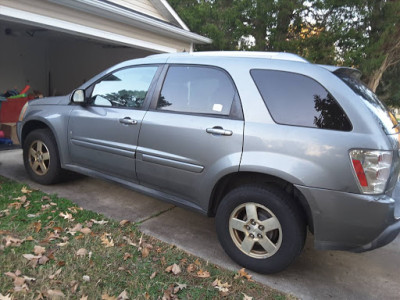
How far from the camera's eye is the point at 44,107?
438 centimetres

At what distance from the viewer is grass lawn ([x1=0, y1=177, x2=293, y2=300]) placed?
2.40 meters

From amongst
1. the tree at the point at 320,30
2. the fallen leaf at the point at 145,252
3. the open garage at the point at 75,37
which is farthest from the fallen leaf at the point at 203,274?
the tree at the point at 320,30

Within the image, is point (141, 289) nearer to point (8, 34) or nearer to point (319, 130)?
point (319, 130)

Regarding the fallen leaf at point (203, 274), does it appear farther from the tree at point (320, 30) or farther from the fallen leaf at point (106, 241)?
the tree at point (320, 30)

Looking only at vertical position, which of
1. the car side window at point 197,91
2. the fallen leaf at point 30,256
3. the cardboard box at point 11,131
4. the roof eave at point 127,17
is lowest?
the fallen leaf at point 30,256

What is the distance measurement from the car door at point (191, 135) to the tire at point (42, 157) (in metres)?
1.53

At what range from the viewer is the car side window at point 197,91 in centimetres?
292

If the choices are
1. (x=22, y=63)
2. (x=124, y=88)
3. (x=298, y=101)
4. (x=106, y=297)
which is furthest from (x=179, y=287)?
(x=22, y=63)

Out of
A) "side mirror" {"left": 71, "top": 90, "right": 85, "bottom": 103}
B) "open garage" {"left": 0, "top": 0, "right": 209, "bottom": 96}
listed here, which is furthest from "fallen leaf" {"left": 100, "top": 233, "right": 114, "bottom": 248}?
"open garage" {"left": 0, "top": 0, "right": 209, "bottom": 96}

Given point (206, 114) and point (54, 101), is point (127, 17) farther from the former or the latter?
point (206, 114)

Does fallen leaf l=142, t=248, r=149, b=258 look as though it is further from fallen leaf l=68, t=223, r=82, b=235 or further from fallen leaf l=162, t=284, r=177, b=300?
fallen leaf l=68, t=223, r=82, b=235

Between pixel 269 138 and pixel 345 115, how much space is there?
0.56m

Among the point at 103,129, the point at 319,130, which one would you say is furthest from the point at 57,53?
the point at 319,130

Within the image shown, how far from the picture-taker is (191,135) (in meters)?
2.95
